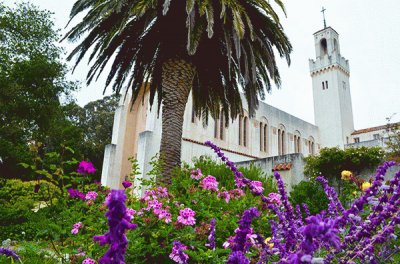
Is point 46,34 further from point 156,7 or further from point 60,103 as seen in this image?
point 156,7

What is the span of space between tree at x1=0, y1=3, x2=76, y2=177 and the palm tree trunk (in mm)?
12049

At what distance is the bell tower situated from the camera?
117 feet

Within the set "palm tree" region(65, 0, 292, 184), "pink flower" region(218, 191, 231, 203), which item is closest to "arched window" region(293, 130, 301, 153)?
"palm tree" region(65, 0, 292, 184)

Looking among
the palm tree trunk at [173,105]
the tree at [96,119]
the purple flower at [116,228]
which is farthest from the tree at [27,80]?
the purple flower at [116,228]

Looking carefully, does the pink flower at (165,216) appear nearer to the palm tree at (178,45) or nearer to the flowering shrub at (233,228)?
the flowering shrub at (233,228)

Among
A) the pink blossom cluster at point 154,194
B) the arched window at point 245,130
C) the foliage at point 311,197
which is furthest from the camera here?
the arched window at point 245,130

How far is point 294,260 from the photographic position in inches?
29.2

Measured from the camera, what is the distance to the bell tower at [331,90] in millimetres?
35688

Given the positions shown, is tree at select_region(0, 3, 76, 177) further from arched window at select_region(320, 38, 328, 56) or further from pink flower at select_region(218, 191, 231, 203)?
arched window at select_region(320, 38, 328, 56)

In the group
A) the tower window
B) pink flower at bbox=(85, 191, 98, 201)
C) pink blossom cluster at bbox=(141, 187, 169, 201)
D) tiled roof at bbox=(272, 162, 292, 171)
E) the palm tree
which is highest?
the tower window

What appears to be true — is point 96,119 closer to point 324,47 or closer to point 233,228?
point 324,47

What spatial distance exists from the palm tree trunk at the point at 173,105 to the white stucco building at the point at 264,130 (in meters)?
3.60

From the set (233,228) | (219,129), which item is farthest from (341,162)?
(219,129)

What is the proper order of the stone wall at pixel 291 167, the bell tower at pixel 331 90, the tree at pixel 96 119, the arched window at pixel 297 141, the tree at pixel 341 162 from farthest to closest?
the bell tower at pixel 331 90 < the tree at pixel 96 119 < the arched window at pixel 297 141 < the tree at pixel 341 162 < the stone wall at pixel 291 167
